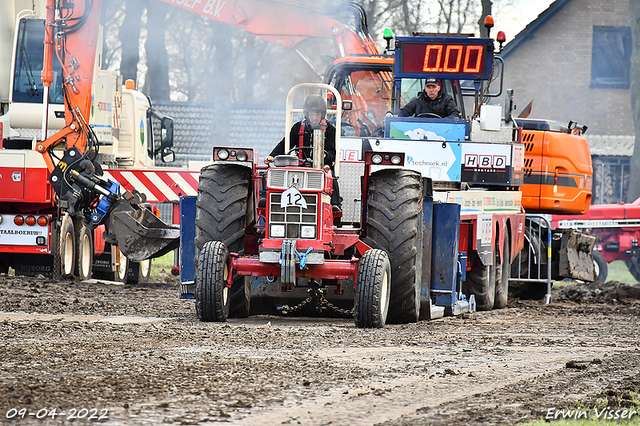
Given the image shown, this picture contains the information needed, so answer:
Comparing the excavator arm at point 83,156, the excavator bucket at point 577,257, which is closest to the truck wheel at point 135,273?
the excavator arm at point 83,156

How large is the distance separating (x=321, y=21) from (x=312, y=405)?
40.7ft

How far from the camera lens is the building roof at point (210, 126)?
2819 centimetres

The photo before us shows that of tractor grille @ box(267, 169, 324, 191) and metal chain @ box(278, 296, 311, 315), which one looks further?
metal chain @ box(278, 296, 311, 315)

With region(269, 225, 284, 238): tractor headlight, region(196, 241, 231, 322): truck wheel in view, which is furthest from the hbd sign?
region(196, 241, 231, 322): truck wheel

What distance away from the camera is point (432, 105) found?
12852 millimetres

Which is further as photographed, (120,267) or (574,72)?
(574,72)

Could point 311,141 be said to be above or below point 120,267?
above

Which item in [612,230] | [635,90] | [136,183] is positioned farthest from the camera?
[635,90]

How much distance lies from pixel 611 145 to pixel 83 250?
2447cm

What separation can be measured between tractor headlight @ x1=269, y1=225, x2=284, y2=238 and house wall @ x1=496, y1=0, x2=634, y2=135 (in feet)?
94.6

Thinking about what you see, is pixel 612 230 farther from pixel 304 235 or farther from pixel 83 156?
pixel 304 235

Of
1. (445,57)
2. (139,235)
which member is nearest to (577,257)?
(445,57)

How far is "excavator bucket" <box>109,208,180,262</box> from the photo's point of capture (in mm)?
11633

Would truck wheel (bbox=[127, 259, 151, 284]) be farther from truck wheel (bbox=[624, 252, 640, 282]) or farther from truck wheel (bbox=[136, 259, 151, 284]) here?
truck wheel (bbox=[624, 252, 640, 282])
